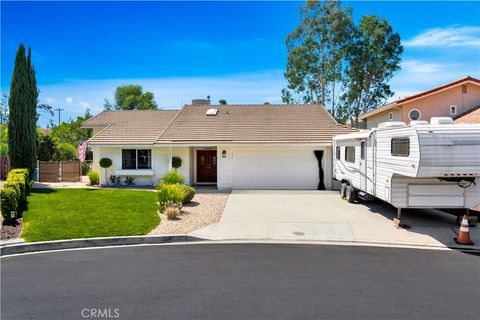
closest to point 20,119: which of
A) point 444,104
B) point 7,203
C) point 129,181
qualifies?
point 129,181

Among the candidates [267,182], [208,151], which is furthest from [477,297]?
[208,151]

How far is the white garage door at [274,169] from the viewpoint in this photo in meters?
19.5

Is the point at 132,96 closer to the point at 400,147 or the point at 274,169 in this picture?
the point at 274,169

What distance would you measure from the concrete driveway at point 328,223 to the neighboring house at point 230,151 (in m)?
4.20

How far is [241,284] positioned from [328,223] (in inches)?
221

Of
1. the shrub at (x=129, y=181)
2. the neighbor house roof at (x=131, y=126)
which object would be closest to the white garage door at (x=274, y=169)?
the neighbor house roof at (x=131, y=126)

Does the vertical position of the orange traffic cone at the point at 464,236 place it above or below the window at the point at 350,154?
below

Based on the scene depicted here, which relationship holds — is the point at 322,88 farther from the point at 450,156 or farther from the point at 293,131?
the point at 450,156

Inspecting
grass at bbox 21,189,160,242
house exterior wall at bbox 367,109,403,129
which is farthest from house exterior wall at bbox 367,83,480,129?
grass at bbox 21,189,160,242

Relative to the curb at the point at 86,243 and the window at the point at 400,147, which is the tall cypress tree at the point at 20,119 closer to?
the curb at the point at 86,243

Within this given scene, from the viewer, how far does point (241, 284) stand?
614 cm

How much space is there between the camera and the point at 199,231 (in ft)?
33.0

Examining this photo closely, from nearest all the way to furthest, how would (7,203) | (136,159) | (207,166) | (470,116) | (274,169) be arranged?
(7,203), (274,169), (136,159), (470,116), (207,166)

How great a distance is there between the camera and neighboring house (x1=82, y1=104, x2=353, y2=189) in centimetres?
1941
